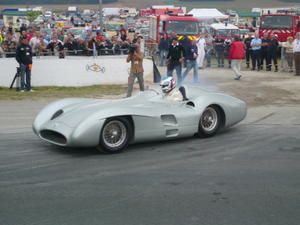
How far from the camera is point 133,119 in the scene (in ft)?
28.7

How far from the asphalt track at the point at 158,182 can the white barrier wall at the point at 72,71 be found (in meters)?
6.95

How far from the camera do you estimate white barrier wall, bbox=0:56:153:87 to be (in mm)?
16797

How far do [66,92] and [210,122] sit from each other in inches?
281

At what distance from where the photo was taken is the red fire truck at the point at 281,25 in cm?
2822

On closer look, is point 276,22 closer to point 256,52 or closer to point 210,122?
point 256,52

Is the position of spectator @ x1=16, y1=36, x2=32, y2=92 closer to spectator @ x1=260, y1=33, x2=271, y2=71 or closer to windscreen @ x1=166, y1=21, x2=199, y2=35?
spectator @ x1=260, y1=33, x2=271, y2=71

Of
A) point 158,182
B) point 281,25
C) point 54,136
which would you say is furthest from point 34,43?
point 281,25

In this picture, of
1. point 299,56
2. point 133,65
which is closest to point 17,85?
point 133,65

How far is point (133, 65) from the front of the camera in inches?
591

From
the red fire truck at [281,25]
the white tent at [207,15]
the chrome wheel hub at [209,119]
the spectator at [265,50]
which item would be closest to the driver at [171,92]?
the chrome wheel hub at [209,119]

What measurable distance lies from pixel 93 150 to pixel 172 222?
361cm

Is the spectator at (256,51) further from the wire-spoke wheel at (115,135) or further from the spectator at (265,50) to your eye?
the wire-spoke wheel at (115,135)

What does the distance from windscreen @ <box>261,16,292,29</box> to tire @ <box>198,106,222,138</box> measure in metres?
19.8

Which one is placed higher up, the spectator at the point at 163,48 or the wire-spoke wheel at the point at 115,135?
the spectator at the point at 163,48
